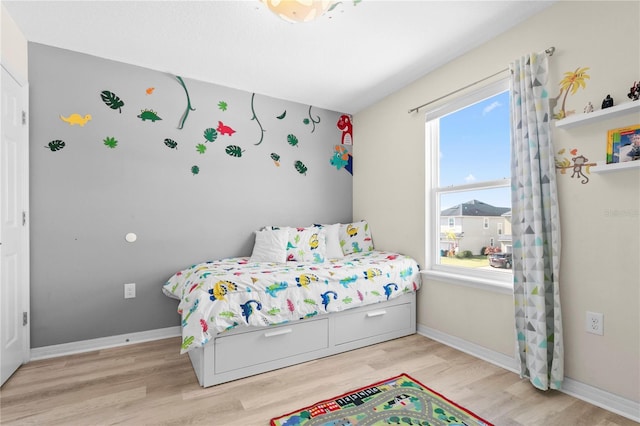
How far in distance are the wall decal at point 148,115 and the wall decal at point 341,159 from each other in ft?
6.18

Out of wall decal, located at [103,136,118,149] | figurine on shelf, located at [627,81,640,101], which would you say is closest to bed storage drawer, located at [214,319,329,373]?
wall decal, located at [103,136,118,149]

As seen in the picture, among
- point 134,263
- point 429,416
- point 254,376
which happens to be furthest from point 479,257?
point 134,263

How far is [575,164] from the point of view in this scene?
185cm

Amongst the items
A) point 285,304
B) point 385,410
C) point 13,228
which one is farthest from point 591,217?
point 13,228

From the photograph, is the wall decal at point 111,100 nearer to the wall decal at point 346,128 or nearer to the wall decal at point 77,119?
the wall decal at point 77,119

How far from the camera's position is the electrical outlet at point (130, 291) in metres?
2.66

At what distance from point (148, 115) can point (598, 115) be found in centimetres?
325

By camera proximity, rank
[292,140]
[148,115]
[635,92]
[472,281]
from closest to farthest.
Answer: [635,92]
[472,281]
[148,115]
[292,140]

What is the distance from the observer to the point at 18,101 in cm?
222

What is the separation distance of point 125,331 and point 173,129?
5.97 ft

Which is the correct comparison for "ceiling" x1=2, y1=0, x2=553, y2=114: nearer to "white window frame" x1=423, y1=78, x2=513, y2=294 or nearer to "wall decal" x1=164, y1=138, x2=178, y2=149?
"white window frame" x1=423, y1=78, x2=513, y2=294

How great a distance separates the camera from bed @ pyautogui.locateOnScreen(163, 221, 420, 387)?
198cm

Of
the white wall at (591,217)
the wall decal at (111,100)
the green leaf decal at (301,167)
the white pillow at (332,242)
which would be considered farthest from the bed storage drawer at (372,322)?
the wall decal at (111,100)

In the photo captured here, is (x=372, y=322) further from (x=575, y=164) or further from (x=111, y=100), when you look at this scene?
(x=111, y=100)
